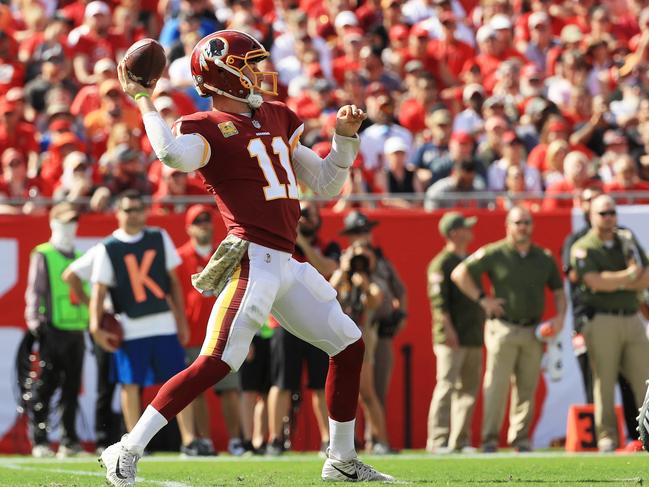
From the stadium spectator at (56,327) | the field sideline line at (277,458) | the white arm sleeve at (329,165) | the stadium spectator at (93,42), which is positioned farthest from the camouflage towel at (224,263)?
the stadium spectator at (93,42)

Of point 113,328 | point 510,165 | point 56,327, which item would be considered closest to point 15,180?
point 56,327

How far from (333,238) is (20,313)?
259cm

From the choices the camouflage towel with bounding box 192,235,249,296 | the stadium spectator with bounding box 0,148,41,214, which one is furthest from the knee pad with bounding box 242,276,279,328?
the stadium spectator with bounding box 0,148,41,214

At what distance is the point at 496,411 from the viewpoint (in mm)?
11016

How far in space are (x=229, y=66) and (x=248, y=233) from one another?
2.61 ft

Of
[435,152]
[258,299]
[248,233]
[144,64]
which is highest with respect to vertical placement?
[435,152]

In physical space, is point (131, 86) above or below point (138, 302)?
above

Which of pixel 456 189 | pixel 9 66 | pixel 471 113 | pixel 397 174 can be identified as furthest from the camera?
pixel 9 66

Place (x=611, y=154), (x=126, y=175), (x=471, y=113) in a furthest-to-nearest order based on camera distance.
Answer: (x=471, y=113)
(x=611, y=154)
(x=126, y=175)

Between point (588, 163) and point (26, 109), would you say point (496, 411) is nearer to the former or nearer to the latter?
point (588, 163)

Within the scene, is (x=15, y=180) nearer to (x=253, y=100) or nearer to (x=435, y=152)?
(x=435, y=152)

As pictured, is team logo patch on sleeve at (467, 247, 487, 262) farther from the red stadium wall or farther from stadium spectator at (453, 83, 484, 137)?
stadium spectator at (453, 83, 484, 137)

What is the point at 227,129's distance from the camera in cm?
673

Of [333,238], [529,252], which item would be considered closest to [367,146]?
[333,238]
